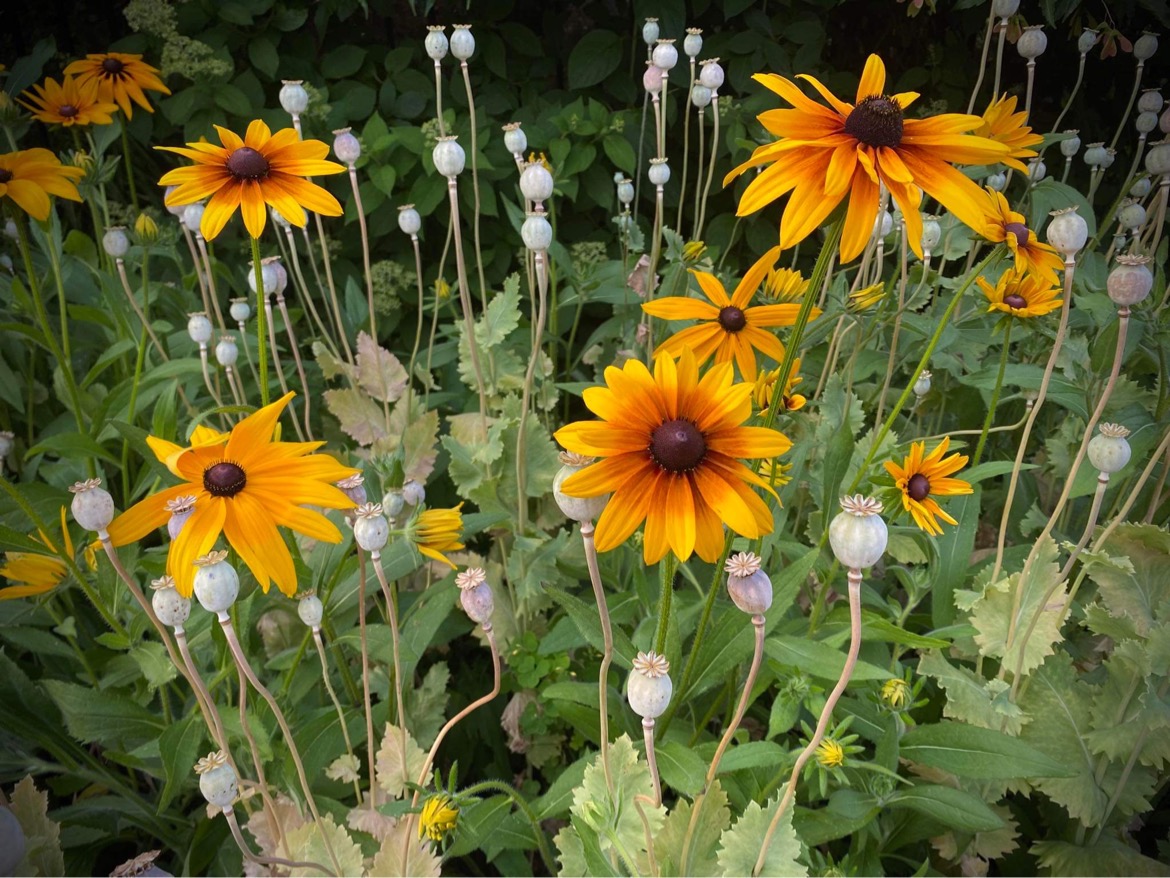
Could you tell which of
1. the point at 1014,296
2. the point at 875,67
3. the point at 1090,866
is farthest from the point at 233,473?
the point at 1090,866

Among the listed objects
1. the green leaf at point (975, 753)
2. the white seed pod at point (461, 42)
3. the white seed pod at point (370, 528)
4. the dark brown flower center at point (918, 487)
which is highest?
the white seed pod at point (461, 42)

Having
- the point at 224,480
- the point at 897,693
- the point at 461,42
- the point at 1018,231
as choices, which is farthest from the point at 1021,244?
the point at 224,480

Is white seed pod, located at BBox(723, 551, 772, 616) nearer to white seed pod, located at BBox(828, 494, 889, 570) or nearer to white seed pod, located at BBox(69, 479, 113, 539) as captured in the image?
white seed pod, located at BBox(828, 494, 889, 570)

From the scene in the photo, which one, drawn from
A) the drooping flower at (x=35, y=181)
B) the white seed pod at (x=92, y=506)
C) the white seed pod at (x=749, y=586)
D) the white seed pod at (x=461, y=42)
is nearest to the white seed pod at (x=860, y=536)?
the white seed pod at (x=749, y=586)

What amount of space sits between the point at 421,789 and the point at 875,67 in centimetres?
69

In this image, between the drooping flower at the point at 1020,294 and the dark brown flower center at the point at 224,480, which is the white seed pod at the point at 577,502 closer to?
the dark brown flower center at the point at 224,480

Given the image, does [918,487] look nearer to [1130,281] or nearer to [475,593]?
[1130,281]

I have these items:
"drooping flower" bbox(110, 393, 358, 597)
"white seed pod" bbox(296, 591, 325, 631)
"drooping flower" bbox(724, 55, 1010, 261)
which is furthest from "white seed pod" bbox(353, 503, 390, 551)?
"drooping flower" bbox(724, 55, 1010, 261)

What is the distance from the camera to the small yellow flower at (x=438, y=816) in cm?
70

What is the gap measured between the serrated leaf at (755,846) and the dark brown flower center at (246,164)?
0.71m

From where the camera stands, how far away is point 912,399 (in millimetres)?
1343

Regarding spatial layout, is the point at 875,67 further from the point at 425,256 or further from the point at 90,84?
the point at 425,256

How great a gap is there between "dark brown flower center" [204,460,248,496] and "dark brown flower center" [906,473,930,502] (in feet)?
1.93

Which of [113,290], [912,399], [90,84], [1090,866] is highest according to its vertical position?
[90,84]
